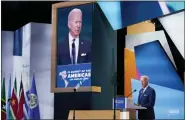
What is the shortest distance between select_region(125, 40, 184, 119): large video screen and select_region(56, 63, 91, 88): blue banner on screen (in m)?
0.42

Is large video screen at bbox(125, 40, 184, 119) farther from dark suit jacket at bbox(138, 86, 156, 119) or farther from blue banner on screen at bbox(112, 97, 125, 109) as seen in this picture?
blue banner on screen at bbox(112, 97, 125, 109)

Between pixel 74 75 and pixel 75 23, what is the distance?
1.76 ft

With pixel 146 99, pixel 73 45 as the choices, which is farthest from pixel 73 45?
pixel 146 99

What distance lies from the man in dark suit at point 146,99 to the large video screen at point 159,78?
3 cm

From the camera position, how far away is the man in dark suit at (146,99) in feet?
11.5

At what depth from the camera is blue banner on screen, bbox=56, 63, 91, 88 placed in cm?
361

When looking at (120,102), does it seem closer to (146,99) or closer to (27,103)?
(146,99)

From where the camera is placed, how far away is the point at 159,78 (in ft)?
11.3

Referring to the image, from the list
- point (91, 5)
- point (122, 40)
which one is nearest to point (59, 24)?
point (91, 5)

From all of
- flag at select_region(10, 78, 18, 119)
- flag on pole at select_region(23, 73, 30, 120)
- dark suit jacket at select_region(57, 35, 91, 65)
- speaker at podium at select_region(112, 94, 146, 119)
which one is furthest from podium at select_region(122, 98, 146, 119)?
flag at select_region(10, 78, 18, 119)

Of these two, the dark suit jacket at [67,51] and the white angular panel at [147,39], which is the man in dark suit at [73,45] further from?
the white angular panel at [147,39]

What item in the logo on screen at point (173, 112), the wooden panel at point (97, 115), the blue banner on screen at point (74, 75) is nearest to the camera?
the wooden panel at point (97, 115)

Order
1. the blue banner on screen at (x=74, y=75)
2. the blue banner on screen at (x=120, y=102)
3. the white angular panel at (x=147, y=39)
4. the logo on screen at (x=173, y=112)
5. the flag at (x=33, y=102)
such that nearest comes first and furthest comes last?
the blue banner on screen at (x=120, y=102)
the logo on screen at (x=173, y=112)
the white angular panel at (x=147, y=39)
the blue banner on screen at (x=74, y=75)
the flag at (x=33, y=102)

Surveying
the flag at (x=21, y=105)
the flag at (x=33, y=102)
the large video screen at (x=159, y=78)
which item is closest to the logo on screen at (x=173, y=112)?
the large video screen at (x=159, y=78)
